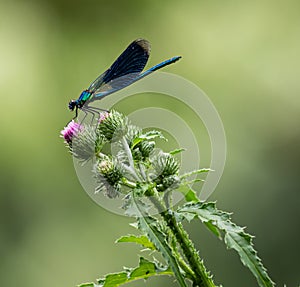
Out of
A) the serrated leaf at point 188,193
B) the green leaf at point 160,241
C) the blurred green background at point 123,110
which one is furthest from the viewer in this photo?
the blurred green background at point 123,110

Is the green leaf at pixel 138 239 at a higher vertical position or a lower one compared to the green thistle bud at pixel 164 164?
lower

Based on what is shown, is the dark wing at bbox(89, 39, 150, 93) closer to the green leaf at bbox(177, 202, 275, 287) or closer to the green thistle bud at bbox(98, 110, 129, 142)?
the green thistle bud at bbox(98, 110, 129, 142)

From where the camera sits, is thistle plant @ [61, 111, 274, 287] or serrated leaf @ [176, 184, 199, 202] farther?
serrated leaf @ [176, 184, 199, 202]

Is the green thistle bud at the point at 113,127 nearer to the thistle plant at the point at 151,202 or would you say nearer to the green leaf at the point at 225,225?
the thistle plant at the point at 151,202

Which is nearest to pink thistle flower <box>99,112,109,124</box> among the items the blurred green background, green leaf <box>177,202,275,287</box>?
A: green leaf <box>177,202,275,287</box>

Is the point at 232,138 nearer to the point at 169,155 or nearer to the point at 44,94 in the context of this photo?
the point at 44,94

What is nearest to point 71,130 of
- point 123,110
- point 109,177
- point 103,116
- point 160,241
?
point 103,116

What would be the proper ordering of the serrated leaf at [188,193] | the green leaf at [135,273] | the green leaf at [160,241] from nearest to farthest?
the green leaf at [160,241] < the green leaf at [135,273] < the serrated leaf at [188,193]

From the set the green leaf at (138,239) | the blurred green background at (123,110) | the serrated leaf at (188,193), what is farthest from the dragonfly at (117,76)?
the blurred green background at (123,110)
